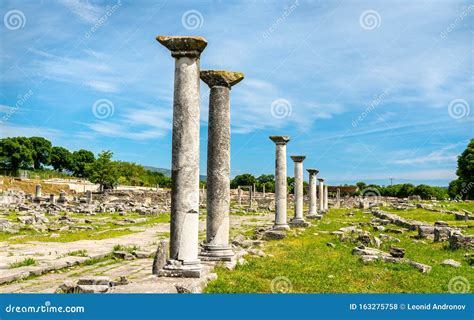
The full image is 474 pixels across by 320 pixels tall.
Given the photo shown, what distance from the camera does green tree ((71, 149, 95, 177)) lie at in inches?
4542

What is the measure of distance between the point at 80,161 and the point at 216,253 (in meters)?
113

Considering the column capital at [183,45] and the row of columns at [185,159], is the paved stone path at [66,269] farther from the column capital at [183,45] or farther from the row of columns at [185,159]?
the column capital at [183,45]

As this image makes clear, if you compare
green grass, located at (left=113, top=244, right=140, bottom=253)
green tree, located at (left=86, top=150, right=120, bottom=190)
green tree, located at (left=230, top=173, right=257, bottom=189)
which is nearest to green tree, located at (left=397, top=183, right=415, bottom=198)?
green tree, located at (left=230, top=173, right=257, bottom=189)

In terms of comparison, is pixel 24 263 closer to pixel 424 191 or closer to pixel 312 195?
pixel 312 195

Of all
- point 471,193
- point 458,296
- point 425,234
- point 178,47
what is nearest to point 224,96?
point 178,47

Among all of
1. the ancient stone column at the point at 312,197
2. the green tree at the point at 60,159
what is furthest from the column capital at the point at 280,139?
the green tree at the point at 60,159

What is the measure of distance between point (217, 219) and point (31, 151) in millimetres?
97243

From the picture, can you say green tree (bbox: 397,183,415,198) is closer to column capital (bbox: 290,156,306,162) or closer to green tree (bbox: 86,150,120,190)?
green tree (bbox: 86,150,120,190)

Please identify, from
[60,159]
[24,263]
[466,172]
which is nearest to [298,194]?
[24,263]

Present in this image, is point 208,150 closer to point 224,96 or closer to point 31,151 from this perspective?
point 224,96

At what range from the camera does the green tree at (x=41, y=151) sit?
106 m

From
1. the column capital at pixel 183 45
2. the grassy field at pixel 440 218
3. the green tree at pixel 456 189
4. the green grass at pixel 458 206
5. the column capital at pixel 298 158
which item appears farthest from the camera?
the green tree at pixel 456 189

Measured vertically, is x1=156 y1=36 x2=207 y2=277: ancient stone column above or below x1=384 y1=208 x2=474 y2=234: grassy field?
above

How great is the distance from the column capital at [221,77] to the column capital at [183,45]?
253cm
